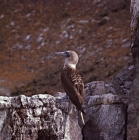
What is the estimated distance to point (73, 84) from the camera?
8.77 m

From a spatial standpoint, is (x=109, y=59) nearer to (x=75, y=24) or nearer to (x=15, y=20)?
(x=75, y=24)

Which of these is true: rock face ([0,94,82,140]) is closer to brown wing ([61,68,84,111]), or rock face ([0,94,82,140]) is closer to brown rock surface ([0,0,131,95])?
brown wing ([61,68,84,111])

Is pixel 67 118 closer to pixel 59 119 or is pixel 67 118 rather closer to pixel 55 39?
pixel 59 119

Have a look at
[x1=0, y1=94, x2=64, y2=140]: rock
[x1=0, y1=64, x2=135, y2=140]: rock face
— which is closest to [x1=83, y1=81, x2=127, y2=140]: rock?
[x1=0, y1=64, x2=135, y2=140]: rock face

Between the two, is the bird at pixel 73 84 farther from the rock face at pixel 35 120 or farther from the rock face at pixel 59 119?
the rock face at pixel 35 120

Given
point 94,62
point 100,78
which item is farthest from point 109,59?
point 100,78

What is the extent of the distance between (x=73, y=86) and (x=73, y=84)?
0.06 metres

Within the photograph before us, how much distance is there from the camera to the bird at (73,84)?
27.2 feet

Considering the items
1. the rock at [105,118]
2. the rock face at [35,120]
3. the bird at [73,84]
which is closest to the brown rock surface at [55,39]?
the bird at [73,84]

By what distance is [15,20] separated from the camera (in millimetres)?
33000

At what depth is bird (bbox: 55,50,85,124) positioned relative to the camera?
8.30m

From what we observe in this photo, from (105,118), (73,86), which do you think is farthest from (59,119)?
(105,118)

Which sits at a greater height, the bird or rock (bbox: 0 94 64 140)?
the bird

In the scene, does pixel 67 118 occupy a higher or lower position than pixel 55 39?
lower
